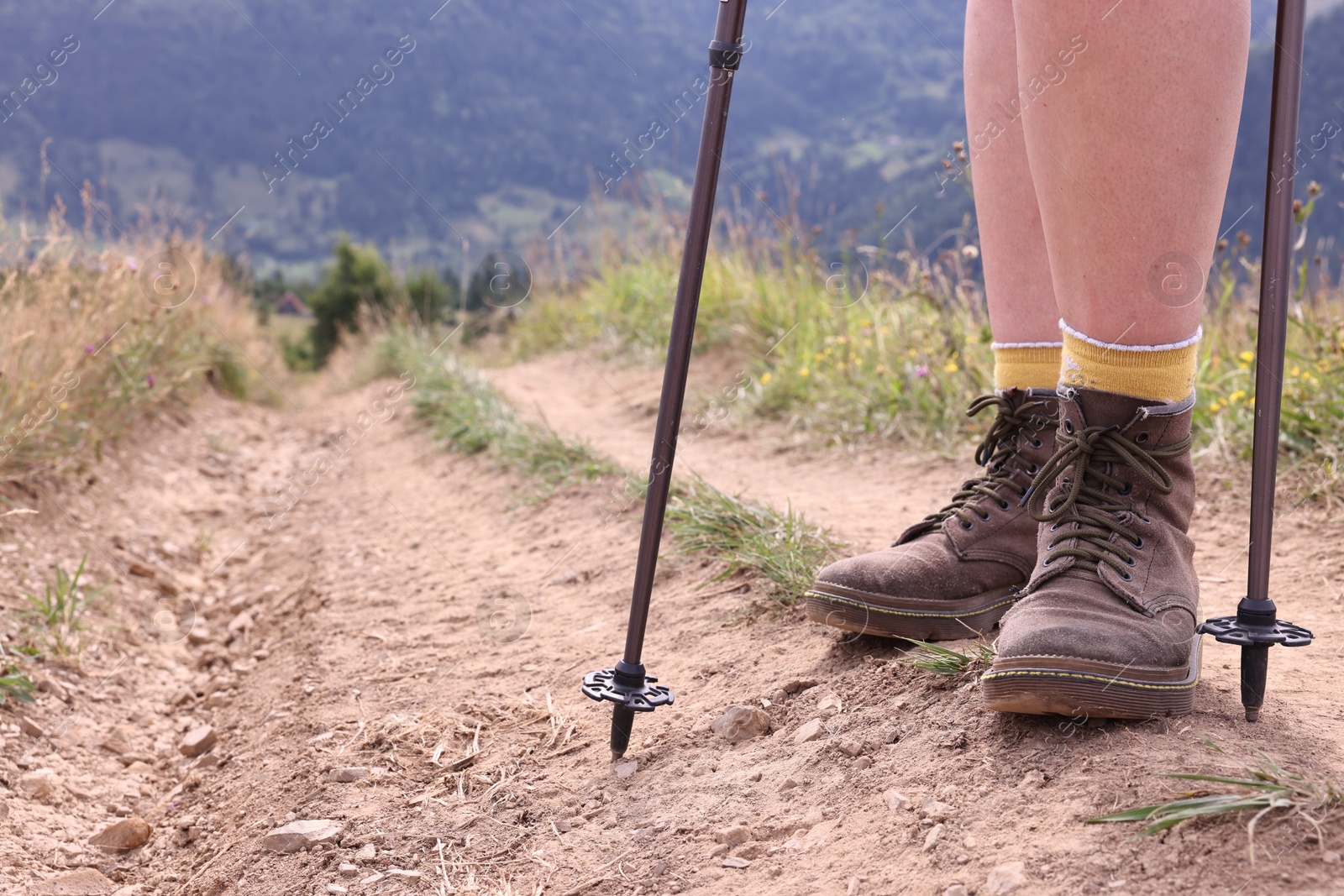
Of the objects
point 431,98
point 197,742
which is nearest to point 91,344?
point 197,742

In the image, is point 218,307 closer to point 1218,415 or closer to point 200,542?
point 200,542

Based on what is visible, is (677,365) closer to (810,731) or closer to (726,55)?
(726,55)

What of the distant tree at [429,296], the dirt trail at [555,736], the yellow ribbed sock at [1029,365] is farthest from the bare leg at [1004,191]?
the distant tree at [429,296]

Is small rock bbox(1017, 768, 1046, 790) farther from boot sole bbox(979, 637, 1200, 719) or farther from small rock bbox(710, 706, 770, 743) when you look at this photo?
small rock bbox(710, 706, 770, 743)

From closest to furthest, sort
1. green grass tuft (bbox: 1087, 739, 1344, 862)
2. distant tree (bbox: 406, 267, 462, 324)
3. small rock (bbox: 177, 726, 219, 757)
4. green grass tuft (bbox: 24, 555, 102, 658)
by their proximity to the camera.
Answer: green grass tuft (bbox: 1087, 739, 1344, 862)
small rock (bbox: 177, 726, 219, 757)
green grass tuft (bbox: 24, 555, 102, 658)
distant tree (bbox: 406, 267, 462, 324)

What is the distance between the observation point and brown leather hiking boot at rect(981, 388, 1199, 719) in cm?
102

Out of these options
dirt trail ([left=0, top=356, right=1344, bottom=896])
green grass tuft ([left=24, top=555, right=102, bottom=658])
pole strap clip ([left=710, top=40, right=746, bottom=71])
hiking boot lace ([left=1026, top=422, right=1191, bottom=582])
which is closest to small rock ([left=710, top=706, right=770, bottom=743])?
dirt trail ([left=0, top=356, right=1344, bottom=896])

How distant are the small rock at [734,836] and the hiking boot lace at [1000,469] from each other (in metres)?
0.61

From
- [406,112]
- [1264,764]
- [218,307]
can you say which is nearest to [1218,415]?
[1264,764]

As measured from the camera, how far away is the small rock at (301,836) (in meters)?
1.26

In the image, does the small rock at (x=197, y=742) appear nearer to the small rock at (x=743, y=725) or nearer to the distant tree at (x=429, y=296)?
the small rock at (x=743, y=725)

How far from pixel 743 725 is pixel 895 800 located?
0.33 meters

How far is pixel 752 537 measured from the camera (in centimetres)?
203

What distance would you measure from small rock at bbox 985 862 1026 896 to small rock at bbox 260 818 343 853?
34.4 inches
